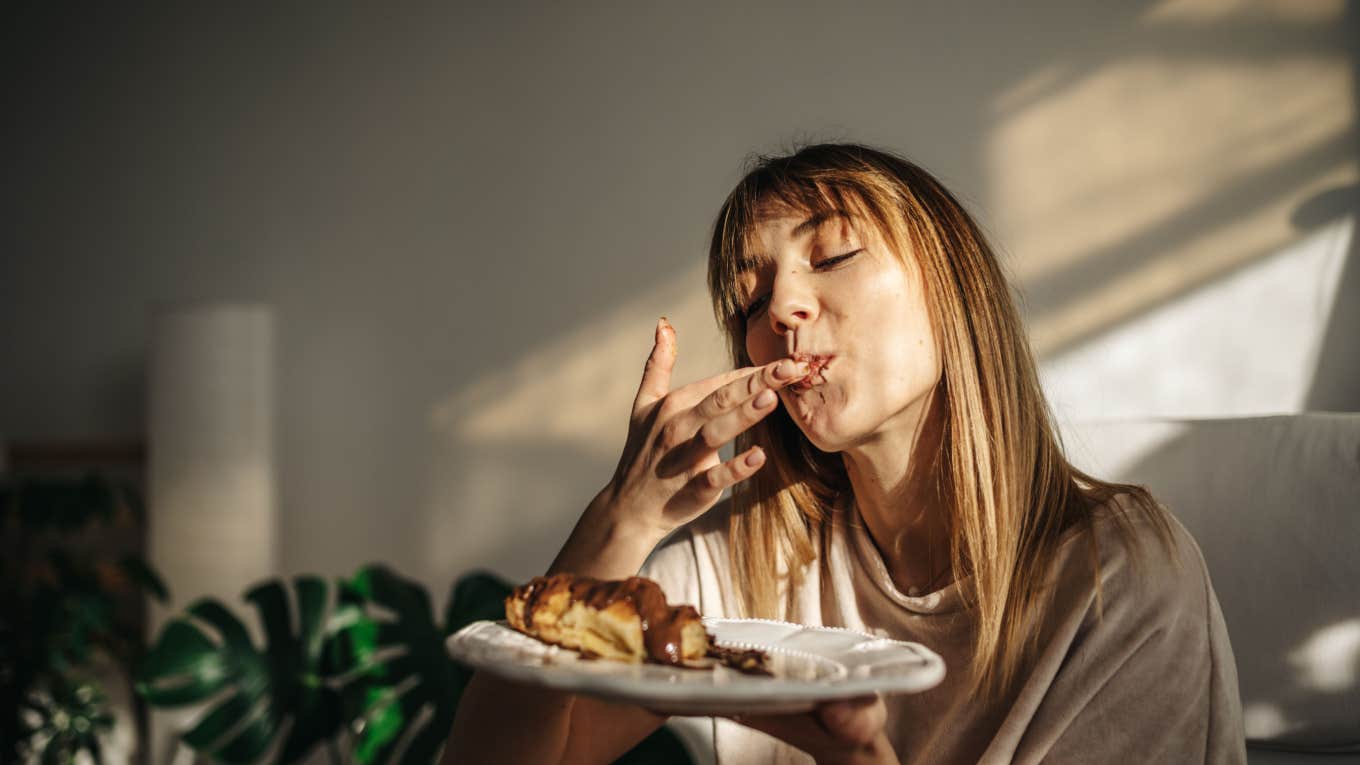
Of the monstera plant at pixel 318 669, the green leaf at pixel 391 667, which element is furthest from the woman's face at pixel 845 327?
the green leaf at pixel 391 667

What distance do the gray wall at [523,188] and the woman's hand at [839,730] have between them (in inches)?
60.6

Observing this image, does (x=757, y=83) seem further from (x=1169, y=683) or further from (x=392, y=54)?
(x=1169, y=683)

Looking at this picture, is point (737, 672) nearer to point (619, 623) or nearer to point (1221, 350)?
point (619, 623)

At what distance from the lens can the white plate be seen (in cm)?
62

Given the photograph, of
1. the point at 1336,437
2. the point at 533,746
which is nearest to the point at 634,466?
the point at 533,746

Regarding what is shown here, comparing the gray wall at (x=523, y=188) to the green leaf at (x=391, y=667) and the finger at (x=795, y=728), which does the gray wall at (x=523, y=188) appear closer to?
the green leaf at (x=391, y=667)

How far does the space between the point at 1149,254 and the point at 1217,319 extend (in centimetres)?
20

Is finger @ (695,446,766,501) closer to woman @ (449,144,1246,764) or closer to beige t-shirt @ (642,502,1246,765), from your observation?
woman @ (449,144,1246,764)

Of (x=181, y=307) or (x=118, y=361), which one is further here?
(x=118, y=361)

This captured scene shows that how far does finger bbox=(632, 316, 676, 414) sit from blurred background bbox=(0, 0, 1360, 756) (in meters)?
1.38

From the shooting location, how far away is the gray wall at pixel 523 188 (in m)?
2.11

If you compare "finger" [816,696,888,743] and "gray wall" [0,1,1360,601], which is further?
"gray wall" [0,1,1360,601]

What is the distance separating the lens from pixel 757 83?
243 centimetres

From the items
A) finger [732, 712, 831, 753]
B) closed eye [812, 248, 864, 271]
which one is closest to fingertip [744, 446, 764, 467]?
finger [732, 712, 831, 753]
